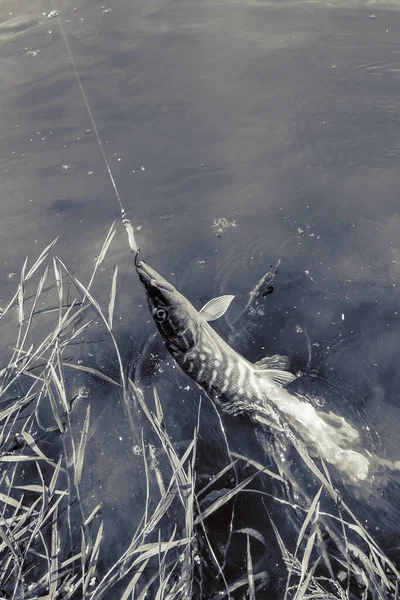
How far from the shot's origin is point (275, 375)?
3.81m

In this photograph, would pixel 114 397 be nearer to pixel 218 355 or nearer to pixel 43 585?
pixel 218 355

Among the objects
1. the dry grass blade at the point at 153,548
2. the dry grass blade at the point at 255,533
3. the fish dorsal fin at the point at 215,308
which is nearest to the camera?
the dry grass blade at the point at 153,548

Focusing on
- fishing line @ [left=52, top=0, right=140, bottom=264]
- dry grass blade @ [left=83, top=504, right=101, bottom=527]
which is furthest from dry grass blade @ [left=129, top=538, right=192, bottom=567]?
fishing line @ [left=52, top=0, right=140, bottom=264]

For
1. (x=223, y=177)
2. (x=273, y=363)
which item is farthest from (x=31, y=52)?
(x=273, y=363)

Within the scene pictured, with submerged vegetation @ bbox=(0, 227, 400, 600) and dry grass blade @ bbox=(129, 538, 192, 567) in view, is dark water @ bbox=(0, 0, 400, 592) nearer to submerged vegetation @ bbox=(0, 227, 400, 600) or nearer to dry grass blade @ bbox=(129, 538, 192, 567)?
submerged vegetation @ bbox=(0, 227, 400, 600)

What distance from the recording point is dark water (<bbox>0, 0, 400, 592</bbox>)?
3.99 m

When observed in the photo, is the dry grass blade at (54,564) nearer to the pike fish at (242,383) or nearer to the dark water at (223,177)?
the dark water at (223,177)

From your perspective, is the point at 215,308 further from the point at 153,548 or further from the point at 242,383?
the point at 153,548

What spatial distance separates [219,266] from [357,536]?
2.28m

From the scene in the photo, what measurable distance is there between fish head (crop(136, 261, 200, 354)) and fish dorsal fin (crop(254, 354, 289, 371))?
627 mm

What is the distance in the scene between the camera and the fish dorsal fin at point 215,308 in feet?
12.0

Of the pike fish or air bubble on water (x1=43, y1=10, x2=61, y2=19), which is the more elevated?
air bubble on water (x1=43, y1=10, x2=61, y2=19)

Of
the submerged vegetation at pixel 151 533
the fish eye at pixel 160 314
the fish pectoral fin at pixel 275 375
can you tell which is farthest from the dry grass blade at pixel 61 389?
the fish pectoral fin at pixel 275 375

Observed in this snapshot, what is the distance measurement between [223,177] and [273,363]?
6.38 ft
